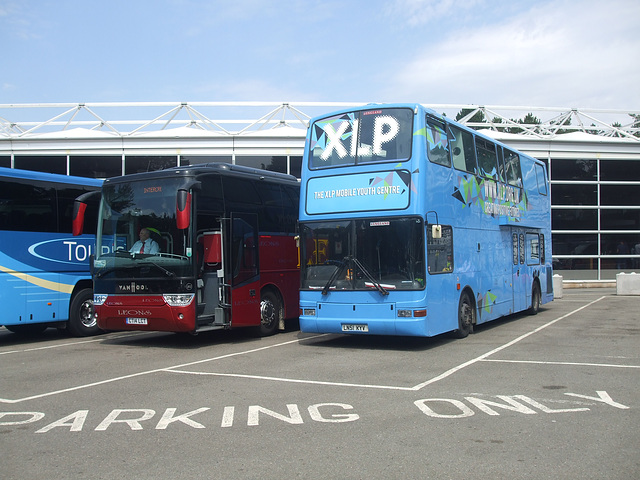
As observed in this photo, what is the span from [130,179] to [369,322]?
534cm

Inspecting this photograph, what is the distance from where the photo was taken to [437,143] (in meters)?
12.4

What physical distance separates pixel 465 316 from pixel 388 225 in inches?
123

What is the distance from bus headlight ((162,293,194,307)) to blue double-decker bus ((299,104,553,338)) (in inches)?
82.6

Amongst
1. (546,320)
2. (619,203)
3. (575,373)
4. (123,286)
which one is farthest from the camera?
(619,203)

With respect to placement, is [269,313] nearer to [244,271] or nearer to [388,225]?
[244,271]

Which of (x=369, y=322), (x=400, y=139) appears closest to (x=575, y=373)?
(x=369, y=322)

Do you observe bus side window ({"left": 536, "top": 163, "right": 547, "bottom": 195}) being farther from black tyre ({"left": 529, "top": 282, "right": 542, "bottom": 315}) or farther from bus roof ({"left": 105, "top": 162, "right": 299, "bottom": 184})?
bus roof ({"left": 105, "top": 162, "right": 299, "bottom": 184})

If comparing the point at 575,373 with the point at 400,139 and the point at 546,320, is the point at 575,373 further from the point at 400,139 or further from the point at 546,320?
the point at 546,320

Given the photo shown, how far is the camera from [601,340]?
13133 mm

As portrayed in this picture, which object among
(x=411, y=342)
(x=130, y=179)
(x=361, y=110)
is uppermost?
(x=361, y=110)

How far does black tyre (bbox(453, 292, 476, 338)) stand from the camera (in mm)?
13352

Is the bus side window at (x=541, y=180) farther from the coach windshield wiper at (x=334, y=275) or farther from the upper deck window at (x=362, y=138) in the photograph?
the coach windshield wiper at (x=334, y=275)

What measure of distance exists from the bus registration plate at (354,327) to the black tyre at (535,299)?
8506 mm

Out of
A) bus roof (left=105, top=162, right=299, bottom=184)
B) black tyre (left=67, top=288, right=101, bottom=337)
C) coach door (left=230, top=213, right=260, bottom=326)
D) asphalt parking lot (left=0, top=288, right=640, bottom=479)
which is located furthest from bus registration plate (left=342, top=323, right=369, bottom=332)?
black tyre (left=67, top=288, right=101, bottom=337)
